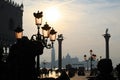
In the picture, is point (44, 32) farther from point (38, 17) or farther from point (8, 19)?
point (8, 19)

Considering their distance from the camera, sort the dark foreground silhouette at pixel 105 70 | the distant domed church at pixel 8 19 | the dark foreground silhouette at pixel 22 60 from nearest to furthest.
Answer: the dark foreground silhouette at pixel 105 70
the dark foreground silhouette at pixel 22 60
the distant domed church at pixel 8 19

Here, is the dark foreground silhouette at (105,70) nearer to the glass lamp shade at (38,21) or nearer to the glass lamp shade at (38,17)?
the glass lamp shade at (38,21)

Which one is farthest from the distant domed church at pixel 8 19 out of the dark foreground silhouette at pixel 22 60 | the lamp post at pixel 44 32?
the dark foreground silhouette at pixel 22 60

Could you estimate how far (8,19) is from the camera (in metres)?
82.9

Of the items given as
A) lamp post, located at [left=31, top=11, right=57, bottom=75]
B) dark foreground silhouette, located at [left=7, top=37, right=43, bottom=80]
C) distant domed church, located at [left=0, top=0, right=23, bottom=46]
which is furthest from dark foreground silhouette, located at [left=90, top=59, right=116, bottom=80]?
distant domed church, located at [left=0, top=0, right=23, bottom=46]

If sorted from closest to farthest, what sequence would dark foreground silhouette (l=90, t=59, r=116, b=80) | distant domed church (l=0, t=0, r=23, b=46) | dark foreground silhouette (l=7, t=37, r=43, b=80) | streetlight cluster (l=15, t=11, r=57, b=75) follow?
dark foreground silhouette (l=90, t=59, r=116, b=80) < dark foreground silhouette (l=7, t=37, r=43, b=80) < streetlight cluster (l=15, t=11, r=57, b=75) < distant domed church (l=0, t=0, r=23, b=46)

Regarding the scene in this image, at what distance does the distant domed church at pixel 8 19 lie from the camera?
80.1 meters

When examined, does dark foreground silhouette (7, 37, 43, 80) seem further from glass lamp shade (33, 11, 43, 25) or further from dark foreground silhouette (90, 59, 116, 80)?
glass lamp shade (33, 11, 43, 25)

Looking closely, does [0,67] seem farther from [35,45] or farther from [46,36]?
[46,36]

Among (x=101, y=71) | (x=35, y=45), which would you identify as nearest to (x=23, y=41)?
(x=35, y=45)

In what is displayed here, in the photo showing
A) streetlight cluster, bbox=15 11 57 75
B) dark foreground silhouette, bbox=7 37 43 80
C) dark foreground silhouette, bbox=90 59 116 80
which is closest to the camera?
dark foreground silhouette, bbox=90 59 116 80

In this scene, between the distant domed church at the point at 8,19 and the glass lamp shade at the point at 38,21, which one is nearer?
the glass lamp shade at the point at 38,21

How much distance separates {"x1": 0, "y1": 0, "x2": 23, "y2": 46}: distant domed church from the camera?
8006 cm

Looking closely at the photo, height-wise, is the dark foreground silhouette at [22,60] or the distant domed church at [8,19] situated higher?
the distant domed church at [8,19]
